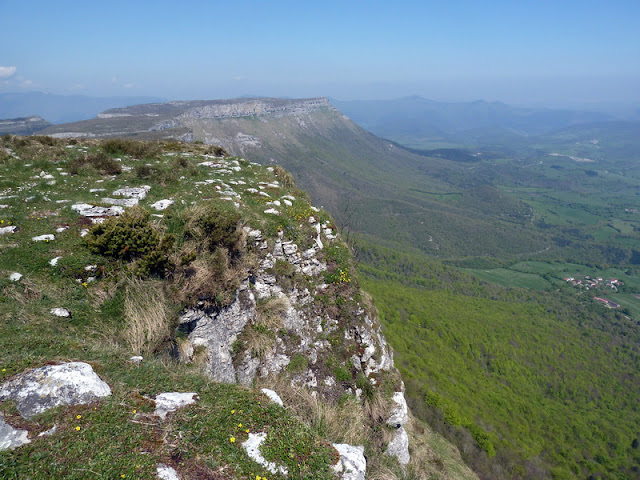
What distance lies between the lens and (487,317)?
252ft

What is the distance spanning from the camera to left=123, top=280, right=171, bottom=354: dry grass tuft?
27.4 feet

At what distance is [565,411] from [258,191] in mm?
69663

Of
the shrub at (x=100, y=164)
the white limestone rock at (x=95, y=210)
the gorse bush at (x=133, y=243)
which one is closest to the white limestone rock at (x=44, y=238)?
the gorse bush at (x=133, y=243)

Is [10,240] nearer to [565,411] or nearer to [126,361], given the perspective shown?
[126,361]

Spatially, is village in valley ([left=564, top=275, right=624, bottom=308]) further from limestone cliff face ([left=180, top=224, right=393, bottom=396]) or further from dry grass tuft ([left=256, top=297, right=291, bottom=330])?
dry grass tuft ([left=256, top=297, right=291, bottom=330])

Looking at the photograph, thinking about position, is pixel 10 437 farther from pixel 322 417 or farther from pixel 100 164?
pixel 100 164

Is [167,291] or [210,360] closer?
[167,291]

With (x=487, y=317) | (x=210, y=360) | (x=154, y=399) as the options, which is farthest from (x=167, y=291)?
(x=487, y=317)

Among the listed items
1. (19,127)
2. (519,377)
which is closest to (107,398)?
(519,377)

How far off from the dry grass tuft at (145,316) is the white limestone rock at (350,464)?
5.54 m

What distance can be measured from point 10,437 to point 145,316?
4.35 metres

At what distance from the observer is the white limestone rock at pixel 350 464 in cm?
586

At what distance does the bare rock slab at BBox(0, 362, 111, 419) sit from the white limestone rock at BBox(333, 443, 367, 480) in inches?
177

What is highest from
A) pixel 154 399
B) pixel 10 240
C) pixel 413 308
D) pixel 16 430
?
pixel 10 240
